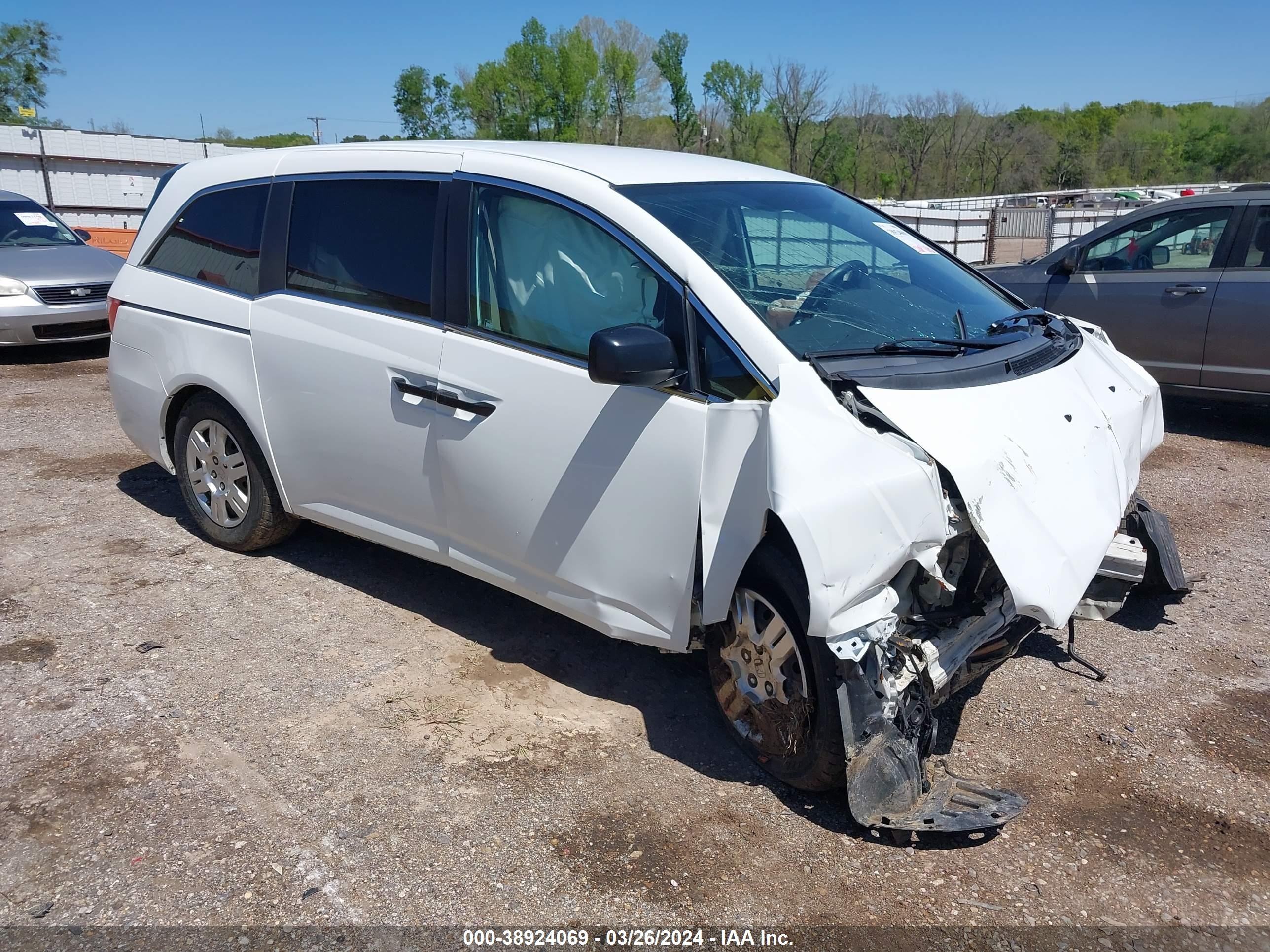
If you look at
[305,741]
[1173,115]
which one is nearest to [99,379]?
[305,741]

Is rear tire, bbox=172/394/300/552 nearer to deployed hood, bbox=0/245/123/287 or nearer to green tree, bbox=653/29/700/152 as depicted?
deployed hood, bbox=0/245/123/287

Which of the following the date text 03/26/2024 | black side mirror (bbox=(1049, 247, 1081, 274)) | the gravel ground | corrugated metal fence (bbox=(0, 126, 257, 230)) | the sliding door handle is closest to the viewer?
the date text 03/26/2024

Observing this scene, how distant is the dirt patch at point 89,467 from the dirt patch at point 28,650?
2450mm

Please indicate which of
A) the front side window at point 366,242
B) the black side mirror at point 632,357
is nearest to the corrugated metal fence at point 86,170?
the front side window at point 366,242

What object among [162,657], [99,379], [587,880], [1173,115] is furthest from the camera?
[1173,115]

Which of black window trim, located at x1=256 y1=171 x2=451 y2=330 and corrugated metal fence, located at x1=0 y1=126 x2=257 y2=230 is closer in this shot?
black window trim, located at x1=256 y1=171 x2=451 y2=330

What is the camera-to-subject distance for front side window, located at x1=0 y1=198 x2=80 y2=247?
1095 centimetres

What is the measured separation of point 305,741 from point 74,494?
3.46 meters

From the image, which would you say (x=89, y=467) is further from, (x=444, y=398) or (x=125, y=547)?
(x=444, y=398)

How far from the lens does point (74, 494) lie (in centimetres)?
593

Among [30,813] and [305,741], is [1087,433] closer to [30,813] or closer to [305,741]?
[305,741]

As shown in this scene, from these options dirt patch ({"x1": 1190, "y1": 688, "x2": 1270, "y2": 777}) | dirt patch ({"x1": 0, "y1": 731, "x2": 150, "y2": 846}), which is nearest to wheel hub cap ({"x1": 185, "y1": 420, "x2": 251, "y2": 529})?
dirt patch ({"x1": 0, "y1": 731, "x2": 150, "y2": 846})

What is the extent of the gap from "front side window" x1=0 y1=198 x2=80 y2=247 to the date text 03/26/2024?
11051mm

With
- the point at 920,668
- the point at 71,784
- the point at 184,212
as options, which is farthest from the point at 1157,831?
the point at 184,212
